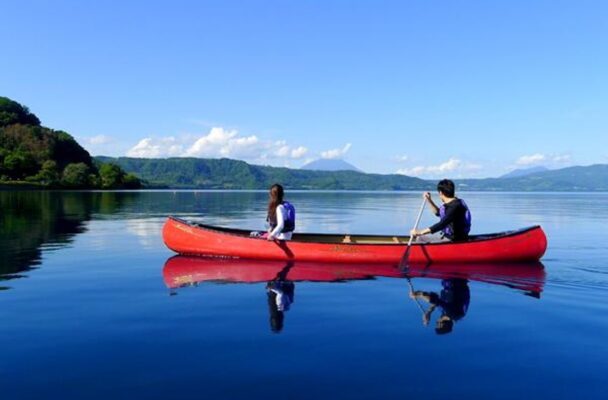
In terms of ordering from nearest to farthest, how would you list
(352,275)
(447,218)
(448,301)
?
(448,301)
(352,275)
(447,218)

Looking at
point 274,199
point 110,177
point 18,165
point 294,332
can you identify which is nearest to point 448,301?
point 294,332

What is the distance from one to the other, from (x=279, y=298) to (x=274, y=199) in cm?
514

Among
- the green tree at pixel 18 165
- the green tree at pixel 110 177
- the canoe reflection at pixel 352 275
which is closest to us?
the canoe reflection at pixel 352 275

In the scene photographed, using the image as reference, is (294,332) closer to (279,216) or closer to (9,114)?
(279,216)

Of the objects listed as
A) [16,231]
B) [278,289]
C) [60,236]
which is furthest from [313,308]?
[16,231]

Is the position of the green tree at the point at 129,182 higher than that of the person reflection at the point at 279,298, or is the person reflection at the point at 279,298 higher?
the green tree at the point at 129,182

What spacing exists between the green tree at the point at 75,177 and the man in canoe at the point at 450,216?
143845 mm

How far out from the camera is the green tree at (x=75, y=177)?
14250cm

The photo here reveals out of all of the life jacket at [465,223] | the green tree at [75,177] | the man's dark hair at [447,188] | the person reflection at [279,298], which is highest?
the green tree at [75,177]

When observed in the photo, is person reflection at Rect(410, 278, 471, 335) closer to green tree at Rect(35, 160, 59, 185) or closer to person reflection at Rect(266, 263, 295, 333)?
person reflection at Rect(266, 263, 295, 333)

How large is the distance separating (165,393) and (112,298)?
6.16 metres

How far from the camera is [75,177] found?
144 meters

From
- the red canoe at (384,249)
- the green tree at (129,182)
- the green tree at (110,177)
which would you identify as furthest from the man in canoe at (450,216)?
the green tree at (129,182)

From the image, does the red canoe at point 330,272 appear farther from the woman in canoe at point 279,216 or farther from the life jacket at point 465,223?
the life jacket at point 465,223
